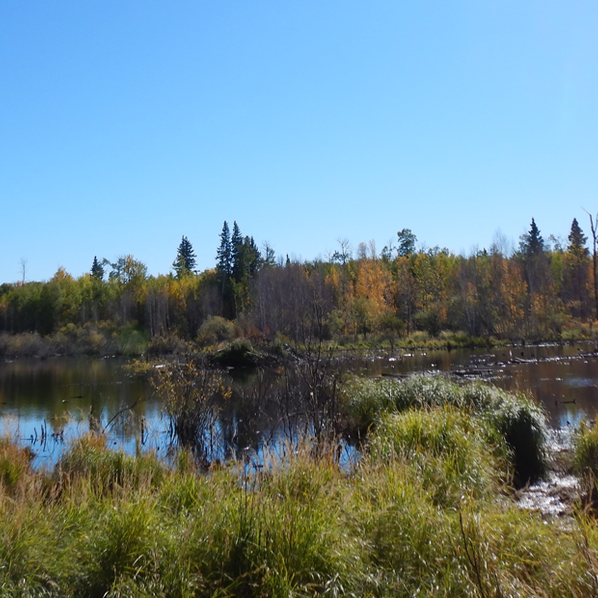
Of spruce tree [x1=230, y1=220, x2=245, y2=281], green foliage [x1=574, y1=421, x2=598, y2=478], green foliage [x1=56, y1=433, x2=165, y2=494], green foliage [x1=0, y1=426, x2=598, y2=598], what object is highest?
spruce tree [x1=230, y1=220, x2=245, y2=281]

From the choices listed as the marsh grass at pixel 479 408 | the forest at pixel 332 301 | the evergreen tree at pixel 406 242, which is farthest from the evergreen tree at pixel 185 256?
the marsh grass at pixel 479 408

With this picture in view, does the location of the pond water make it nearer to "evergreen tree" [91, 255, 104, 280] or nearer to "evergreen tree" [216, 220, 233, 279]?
"evergreen tree" [216, 220, 233, 279]

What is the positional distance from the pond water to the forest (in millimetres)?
12699

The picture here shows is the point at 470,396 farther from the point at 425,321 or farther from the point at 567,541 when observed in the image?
the point at 425,321

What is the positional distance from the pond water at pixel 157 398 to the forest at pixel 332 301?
41.7ft

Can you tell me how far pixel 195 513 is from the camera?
5164 mm

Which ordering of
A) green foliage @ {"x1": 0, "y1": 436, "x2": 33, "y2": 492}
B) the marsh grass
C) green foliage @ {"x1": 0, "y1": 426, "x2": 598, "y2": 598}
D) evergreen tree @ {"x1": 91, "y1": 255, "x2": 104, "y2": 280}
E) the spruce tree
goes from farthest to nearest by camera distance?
evergreen tree @ {"x1": 91, "y1": 255, "x2": 104, "y2": 280}, the spruce tree, the marsh grass, green foliage @ {"x1": 0, "y1": 436, "x2": 33, "y2": 492}, green foliage @ {"x1": 0, "y1": 426, "x2": 598, "y2": 598}

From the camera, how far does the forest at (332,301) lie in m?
52.8

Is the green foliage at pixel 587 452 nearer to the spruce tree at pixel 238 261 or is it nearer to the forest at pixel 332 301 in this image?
the forest at pixel 332 301

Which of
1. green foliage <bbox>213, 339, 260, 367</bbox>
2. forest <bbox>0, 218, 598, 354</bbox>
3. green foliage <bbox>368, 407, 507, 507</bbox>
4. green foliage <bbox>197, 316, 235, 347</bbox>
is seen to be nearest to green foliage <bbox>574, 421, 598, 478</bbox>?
green foliage <bbox>368, 407, 507, 507</bbox>

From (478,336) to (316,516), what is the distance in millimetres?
50735

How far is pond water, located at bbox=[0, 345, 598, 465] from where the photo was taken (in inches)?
605

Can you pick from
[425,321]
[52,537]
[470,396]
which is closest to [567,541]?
[52,537]

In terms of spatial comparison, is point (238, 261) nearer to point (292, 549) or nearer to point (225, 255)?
point (225, 255)
